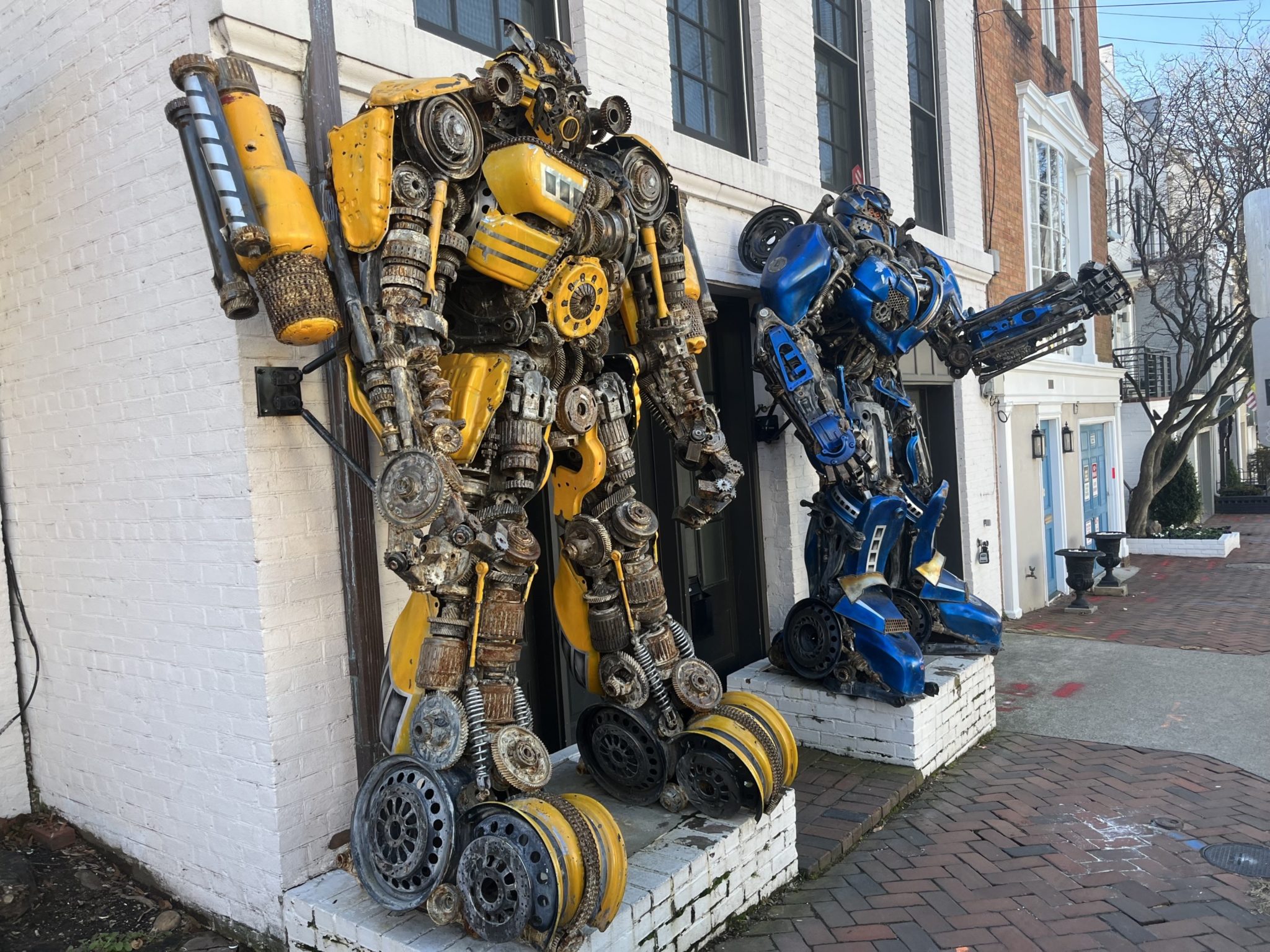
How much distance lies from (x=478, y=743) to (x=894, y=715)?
295 centimetres

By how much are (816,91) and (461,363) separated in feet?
16.2

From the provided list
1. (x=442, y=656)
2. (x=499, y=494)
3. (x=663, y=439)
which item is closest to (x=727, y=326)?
(x=663, y=439)

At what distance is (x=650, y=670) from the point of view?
378 cm

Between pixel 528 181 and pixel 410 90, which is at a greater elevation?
pixel 410 90

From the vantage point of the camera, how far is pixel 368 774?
3152 mm

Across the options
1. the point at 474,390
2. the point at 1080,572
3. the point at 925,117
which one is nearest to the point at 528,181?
the point at 474,390

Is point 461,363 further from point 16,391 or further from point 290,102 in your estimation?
point 16,391

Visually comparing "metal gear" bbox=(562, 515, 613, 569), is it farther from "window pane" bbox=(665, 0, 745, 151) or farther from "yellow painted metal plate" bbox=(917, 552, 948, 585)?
"window pane" bbox=(665, 0, 745, 151)

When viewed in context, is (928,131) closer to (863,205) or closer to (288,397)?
(863,205)

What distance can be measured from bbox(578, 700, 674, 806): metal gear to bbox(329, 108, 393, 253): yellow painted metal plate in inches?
81.9

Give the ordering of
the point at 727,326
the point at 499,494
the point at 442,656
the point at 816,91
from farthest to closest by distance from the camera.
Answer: the point at 816,91, the point at 727,326, the point at 499,494, the point at 442,656

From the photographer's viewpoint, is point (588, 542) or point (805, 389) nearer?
point (588, 542)

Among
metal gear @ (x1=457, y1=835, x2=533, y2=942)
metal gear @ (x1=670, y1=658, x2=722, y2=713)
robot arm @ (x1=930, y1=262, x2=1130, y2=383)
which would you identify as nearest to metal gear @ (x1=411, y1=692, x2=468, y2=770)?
metal gear @ (x1=457, y1=835, x2=533, y2=942)

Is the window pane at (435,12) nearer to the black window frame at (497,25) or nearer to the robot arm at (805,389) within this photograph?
the black window frame at (497,25)
